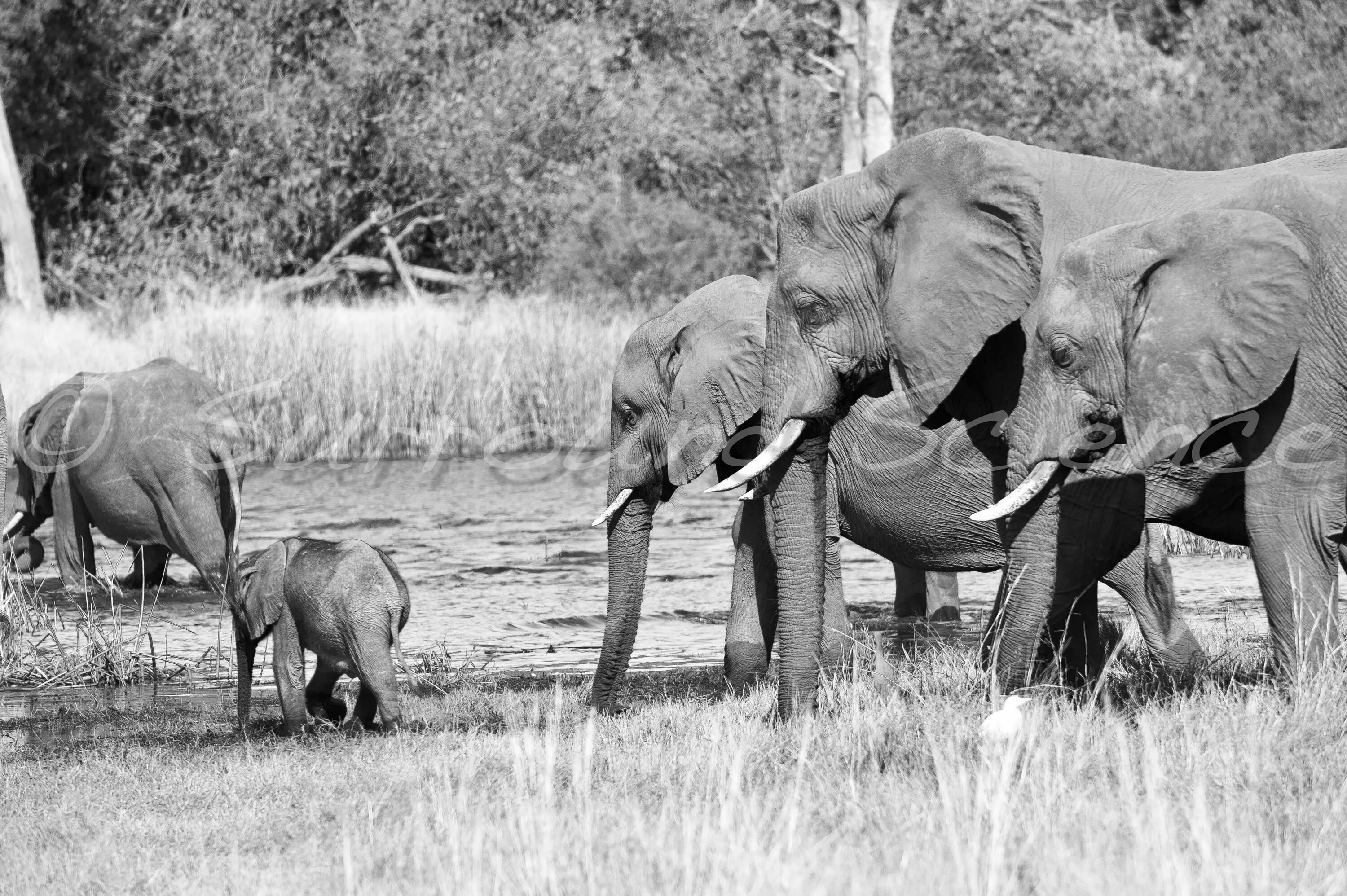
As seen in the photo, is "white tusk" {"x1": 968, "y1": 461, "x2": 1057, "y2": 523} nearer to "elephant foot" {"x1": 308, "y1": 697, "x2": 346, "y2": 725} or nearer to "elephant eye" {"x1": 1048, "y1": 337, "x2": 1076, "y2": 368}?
"elephant eye" {"x1": 1048, "y1": 337, "x2": 1076, "y2": 368}

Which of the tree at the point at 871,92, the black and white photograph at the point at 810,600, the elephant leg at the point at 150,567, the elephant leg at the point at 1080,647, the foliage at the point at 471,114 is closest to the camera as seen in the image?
the black and white photograph at the point at 810,600

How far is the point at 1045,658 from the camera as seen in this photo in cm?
719

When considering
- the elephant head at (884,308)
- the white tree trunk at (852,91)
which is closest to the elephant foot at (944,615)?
the elephant head at (884,308)

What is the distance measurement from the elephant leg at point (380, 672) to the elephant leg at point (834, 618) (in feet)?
6.10

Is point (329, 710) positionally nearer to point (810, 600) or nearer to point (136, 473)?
point (810, 600)

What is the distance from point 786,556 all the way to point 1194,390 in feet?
5.57

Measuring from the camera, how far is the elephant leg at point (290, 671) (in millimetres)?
7766

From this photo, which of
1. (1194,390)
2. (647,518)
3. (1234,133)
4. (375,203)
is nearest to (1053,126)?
(1234,133)

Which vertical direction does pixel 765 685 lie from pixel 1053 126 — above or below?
below

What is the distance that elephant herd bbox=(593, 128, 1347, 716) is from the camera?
19.4 ft

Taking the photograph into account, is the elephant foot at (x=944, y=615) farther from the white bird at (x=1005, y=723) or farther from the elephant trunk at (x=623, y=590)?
the white bird at (x=1005, y=723)

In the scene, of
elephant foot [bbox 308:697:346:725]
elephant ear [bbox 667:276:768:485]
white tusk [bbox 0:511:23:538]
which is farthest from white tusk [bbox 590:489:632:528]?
white tusk [bbox 0:511:23:538]

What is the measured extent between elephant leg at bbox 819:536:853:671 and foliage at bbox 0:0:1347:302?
20.0 meters

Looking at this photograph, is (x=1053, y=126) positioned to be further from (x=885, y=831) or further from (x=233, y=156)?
(x=885, y=831)
